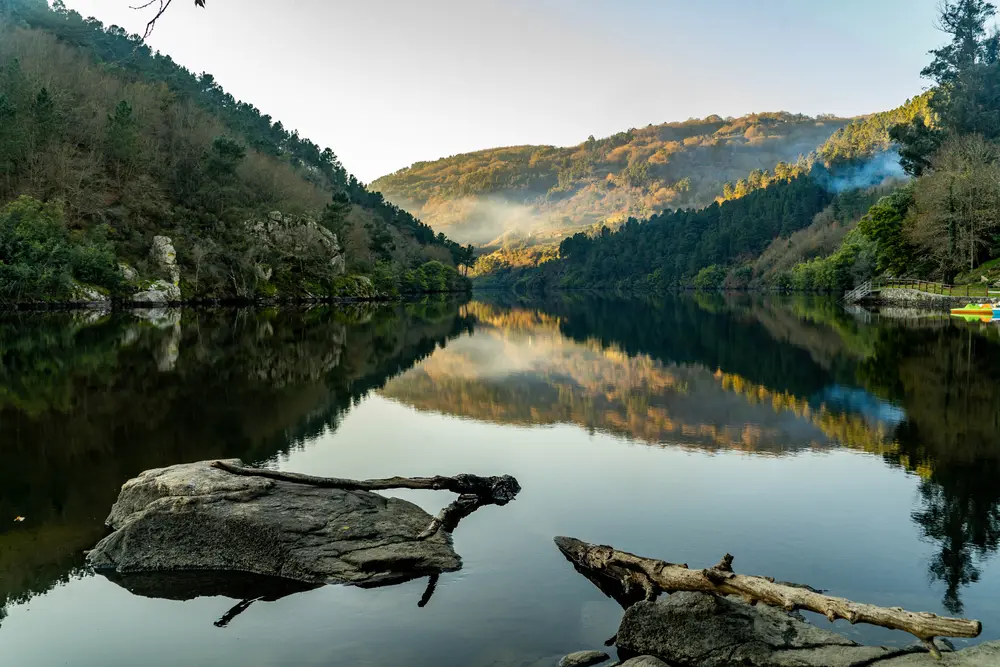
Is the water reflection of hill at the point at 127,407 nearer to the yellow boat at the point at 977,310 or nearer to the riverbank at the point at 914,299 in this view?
the yellow boat at the point at 977,310

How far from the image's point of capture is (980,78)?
8738 centimetres

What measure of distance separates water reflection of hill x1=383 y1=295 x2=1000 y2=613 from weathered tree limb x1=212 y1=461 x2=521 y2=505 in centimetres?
562

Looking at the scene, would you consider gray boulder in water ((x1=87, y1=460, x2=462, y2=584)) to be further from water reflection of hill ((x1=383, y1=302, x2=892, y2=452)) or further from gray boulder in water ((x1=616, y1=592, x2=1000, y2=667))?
water reflection of hill ((x1=383, y1=302, x2=892, y2=452))

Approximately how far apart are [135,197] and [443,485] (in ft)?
285

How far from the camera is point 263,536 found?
9.66 metres

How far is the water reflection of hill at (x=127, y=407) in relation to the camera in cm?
1109

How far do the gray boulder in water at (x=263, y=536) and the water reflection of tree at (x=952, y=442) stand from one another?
6.75 meters

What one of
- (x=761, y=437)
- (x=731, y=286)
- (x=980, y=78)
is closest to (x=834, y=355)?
(x=761, y=437)

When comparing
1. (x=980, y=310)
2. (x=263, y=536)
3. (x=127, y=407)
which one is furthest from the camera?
(x=980, y=310)

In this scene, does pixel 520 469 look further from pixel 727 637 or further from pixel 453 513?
pixel 727 637

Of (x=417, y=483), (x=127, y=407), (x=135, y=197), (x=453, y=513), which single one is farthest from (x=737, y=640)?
(x=135, y=197)

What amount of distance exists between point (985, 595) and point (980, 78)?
10128 centimetres

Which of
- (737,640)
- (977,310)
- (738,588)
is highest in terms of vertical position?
(977,310)

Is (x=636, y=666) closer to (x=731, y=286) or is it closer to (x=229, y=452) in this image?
(x=229, y=452)
